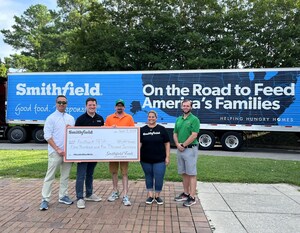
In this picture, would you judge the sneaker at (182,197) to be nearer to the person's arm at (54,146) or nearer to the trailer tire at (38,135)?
the person's arm at (54,146)

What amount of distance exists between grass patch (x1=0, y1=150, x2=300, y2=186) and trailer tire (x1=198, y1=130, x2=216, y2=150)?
479 centimetres

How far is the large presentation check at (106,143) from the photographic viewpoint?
5.54 m

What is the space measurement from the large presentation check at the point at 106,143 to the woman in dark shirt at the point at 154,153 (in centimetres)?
14

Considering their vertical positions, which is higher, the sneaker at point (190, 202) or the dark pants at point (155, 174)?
the dark pants at point (155, 174)

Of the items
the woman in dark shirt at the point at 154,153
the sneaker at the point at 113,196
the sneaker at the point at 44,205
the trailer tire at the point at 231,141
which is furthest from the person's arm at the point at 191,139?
the trailer tire at the point at 231,141

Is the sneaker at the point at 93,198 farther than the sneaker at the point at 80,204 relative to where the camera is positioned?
Yes

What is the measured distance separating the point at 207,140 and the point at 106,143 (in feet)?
33.3

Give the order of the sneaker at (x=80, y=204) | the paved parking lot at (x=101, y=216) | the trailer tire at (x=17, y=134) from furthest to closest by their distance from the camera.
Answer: the trailer tire at (x=17, y=134)
the sneaker at (x=80, y=204)
the paved parking lot at (x=101, y=216)

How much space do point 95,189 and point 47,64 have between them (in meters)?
30.3

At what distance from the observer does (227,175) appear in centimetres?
799

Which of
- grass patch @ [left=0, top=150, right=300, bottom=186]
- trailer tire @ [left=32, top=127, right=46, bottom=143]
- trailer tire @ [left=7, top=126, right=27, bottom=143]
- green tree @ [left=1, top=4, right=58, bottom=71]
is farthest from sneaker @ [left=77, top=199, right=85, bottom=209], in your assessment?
green tree @ [left=1, top=4, right=58, bottom=71]

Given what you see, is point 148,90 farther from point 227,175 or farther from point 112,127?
point 112,127

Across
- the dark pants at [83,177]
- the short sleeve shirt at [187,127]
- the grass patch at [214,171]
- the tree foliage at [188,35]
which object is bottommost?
the grass patch at [214,171]

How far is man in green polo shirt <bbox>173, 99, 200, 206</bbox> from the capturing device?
5.57 metres
